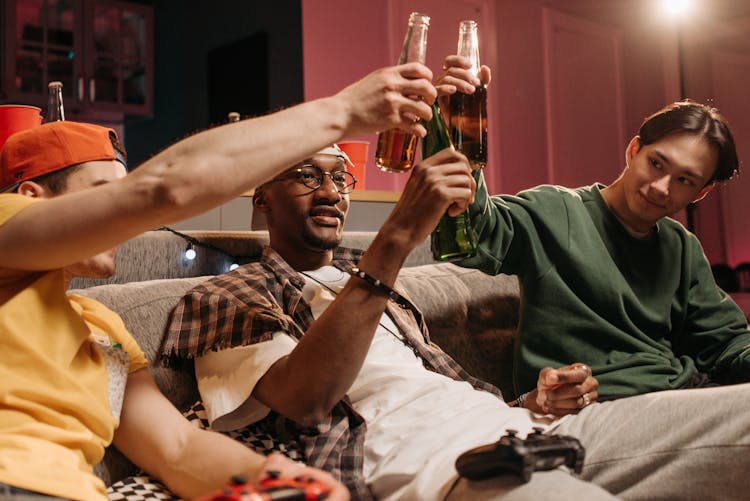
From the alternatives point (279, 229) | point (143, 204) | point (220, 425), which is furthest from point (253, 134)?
point (279, 229)

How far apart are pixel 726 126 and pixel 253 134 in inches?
56.9

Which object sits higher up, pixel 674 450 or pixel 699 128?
pixel 699 128

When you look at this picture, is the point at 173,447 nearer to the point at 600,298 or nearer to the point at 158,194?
the point at 158,194

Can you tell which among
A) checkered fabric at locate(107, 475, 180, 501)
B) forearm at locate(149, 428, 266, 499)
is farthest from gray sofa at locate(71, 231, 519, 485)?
forearm at locate(149, 428, 266, 499)

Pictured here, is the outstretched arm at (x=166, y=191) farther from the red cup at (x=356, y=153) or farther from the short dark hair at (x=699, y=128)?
the red cup at (x=356, y=153)

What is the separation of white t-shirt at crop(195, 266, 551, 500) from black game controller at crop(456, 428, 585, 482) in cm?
10

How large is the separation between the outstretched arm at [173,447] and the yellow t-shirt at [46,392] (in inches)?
5.9

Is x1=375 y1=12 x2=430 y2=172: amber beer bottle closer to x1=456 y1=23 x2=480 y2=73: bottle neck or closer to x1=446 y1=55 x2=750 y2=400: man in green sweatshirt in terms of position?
x1=456 y1=23 x2=480 y2=73: bottle neck

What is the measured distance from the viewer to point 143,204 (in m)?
0.78

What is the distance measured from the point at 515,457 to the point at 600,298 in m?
0.85

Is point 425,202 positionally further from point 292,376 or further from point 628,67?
point 628,67

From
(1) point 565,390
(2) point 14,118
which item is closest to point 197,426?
(1) point 565,390

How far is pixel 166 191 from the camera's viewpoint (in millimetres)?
770

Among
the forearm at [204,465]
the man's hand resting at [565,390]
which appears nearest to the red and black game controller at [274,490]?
the forearm at [204,465]
